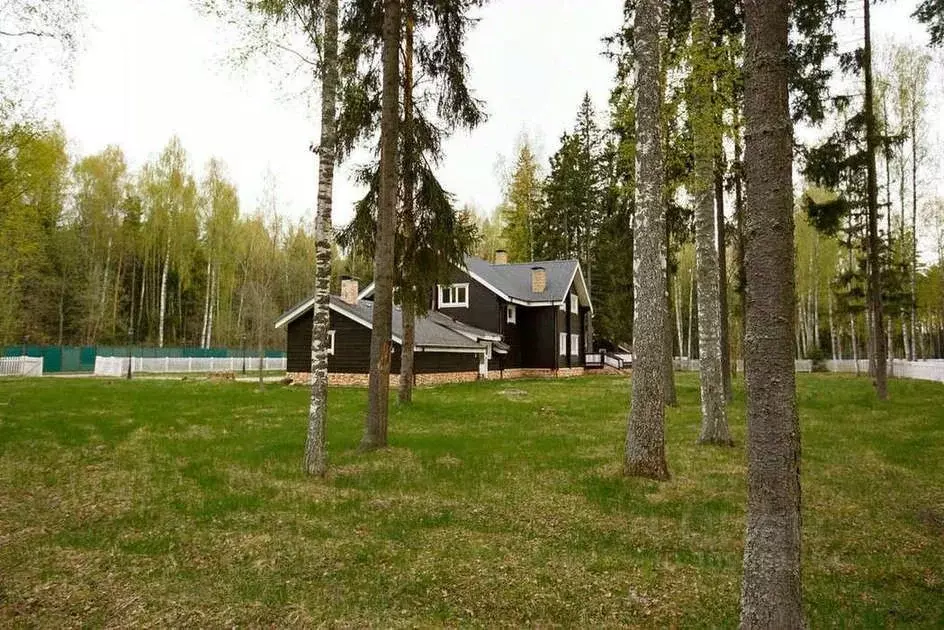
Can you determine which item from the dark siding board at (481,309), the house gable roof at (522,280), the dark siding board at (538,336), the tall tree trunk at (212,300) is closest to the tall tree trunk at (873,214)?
the house gable roof at (522,280)

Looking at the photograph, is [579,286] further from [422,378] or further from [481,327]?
[422,378]

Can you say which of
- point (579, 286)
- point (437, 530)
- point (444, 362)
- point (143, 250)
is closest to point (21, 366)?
point (143, 250)

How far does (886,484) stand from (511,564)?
6.04 m

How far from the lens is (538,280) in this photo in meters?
34.7

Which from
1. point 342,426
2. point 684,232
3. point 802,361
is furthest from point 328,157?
point 802,361

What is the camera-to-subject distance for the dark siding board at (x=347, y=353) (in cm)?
2608

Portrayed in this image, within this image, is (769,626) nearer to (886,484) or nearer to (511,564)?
(511,564)

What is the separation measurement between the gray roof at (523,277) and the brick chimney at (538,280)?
0.78ft

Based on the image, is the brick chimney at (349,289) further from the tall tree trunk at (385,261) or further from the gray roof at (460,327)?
the tall tree trunk at (385,261)

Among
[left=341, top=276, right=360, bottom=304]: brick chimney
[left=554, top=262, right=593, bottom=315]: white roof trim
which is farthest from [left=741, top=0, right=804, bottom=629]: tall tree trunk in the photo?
[left=554, top=262, right=593, bottom=315]: white roof trim

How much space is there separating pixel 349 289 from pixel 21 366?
2147cm

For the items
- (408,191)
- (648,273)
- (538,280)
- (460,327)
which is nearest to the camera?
(648,273)

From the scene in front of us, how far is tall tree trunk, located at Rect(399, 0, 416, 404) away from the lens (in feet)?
48.8

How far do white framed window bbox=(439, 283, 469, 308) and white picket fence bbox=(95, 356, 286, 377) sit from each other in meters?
12.3
